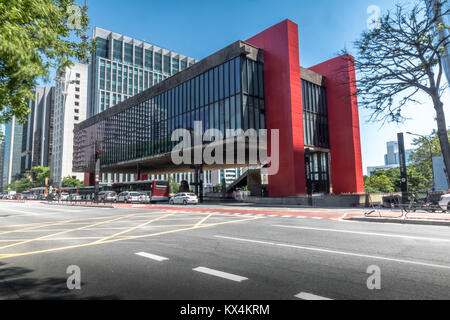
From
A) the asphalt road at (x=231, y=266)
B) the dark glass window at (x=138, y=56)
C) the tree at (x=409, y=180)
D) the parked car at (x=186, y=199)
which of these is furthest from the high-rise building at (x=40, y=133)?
the asphalt road at (x=231, y=266)

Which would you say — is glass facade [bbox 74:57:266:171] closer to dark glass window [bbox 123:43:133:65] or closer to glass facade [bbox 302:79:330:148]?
glass facade [bbox 302:79:330:148]

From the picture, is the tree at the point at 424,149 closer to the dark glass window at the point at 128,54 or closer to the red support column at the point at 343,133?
the red support column at the point at 343,133

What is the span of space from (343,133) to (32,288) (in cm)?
4087

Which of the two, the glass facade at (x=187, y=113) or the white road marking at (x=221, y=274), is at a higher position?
the glass facade at (x=187, y=113)

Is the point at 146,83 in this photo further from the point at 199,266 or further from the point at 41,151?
the point at 199,266

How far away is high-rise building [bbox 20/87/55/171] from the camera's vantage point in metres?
135

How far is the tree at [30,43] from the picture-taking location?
4691 millimetres

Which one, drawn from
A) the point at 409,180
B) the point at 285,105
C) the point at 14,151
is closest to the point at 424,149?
the point at 409,180

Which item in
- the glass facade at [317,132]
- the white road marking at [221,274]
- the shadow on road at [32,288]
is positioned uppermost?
the glass facade at [317,132]

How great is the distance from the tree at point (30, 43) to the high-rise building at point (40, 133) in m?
148

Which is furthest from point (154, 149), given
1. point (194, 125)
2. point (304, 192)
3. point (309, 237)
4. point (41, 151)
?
point (41, 151)

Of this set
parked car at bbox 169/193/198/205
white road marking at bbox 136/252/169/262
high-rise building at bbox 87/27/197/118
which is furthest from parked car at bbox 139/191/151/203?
high-rise building at bbox 87/27/197/118
